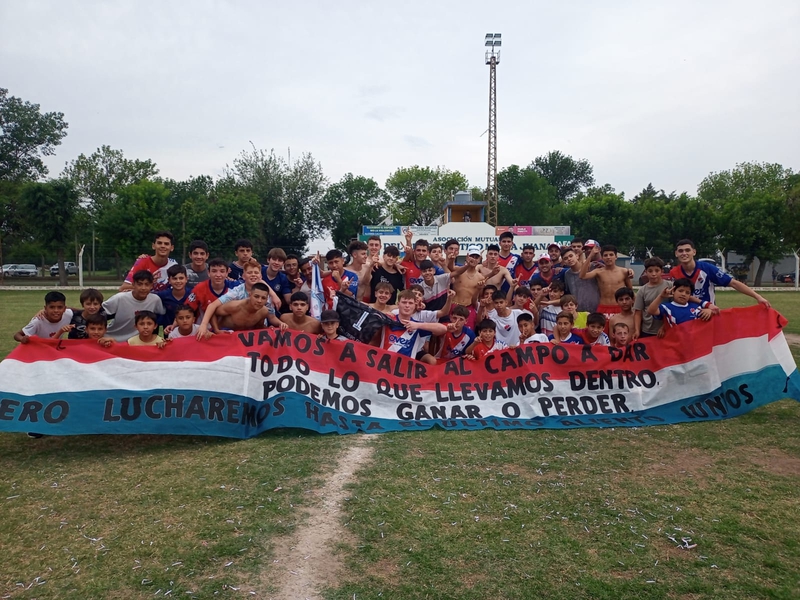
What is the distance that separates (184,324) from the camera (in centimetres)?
584

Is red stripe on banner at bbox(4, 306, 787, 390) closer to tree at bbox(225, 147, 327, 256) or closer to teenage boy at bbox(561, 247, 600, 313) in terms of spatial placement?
teenage boy at bbox(561, 247, 600, 313)

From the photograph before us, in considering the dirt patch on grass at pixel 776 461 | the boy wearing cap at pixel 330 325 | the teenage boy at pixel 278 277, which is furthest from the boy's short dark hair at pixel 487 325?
the dirt patch on grass at pixel 776 461

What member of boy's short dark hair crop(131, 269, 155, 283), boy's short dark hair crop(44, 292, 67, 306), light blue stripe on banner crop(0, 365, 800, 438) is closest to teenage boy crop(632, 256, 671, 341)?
light blue stripe on banner crop(0, 365, 800, 438)

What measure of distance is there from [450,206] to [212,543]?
4655cm

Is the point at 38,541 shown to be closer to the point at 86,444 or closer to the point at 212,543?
the point at 212,543

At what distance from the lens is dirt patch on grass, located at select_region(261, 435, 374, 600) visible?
2775mm

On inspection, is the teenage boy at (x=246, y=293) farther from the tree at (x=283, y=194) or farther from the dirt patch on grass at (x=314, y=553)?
the tree at (x=283, y=194)

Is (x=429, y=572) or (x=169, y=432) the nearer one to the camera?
(x=429, y=572)

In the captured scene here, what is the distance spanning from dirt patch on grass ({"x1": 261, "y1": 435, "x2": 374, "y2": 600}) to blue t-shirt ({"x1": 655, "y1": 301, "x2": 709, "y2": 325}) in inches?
176

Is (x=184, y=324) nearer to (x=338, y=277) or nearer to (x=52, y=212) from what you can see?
(x=338, y=277)

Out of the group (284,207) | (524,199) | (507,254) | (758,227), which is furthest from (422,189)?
(507,254)

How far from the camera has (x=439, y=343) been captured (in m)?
6.79

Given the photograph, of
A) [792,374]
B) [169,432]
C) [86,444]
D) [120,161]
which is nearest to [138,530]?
[169,432]

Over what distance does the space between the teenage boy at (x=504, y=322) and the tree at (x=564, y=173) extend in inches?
3679
